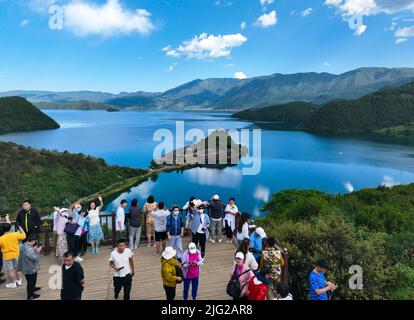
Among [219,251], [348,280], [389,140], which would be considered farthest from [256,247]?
[389,140]

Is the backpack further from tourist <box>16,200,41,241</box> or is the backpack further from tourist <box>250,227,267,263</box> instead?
tourist <box>16,200,41,241</box>

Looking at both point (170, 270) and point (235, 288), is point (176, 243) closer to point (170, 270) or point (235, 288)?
point (170, 270)

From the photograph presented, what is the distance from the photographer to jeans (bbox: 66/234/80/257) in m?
8.66

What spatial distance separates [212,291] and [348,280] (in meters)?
4.97

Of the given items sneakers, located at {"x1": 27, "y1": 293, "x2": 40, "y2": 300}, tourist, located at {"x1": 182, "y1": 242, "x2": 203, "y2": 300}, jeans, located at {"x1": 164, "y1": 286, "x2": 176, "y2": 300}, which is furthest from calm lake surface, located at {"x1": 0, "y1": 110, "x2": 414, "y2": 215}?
sneakers, located at {"x1": 27, "y1": 293, "x2": 40, "y2": 300}

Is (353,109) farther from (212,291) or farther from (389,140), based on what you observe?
(212,291)

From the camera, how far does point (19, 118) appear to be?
13725cm

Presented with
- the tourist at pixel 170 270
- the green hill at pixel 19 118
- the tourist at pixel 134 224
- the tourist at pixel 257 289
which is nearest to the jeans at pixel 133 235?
A: the tourist at pixel 134 224

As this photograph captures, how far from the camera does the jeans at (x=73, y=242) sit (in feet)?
28.4

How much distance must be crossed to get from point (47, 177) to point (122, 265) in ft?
160

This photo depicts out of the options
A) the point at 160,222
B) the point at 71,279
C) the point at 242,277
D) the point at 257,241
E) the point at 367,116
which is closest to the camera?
the point at 71,279

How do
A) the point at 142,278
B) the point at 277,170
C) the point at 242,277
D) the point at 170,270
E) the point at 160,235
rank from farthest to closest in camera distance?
1. the point at 277,170
2. the point at 160,235
3. the point at 142,278
4. the point at 170,270
5. the point at 242,277

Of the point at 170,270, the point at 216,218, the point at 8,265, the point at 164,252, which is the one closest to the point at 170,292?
the point at 170,270
